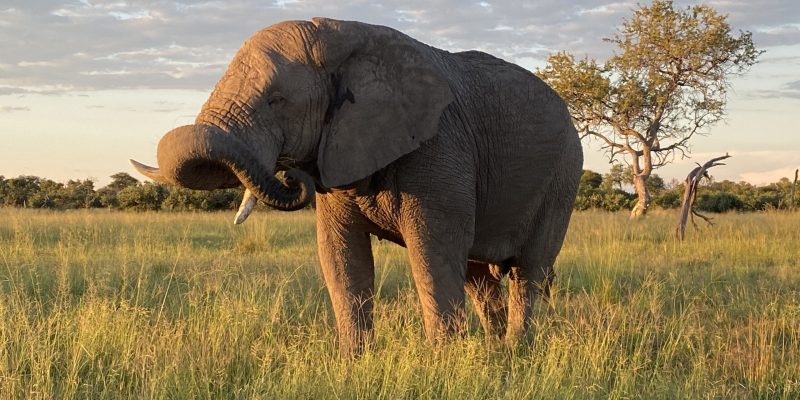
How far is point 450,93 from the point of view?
4793 mm

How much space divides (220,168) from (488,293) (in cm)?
295

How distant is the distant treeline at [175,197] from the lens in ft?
90.7

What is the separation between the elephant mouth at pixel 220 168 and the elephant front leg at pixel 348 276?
2.81 ft

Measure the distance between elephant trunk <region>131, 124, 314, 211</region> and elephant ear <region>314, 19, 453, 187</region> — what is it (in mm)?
256

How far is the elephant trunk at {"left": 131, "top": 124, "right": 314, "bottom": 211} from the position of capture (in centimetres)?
394

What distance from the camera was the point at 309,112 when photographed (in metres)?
4.41

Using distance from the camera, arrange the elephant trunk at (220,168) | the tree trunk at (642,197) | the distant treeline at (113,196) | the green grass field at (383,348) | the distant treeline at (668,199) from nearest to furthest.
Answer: the elephant trunk at (220,168) < the green grass field at (383,348) < the tree trunk at (642,197) < the distant treeline at (113,196) < the distant treeline at (668,199)

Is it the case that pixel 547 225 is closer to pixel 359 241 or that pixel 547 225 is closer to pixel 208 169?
pixel 359 241

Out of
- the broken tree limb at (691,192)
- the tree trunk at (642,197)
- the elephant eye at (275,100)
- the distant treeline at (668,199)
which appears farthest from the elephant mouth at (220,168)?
the distant treeline at (668,199)

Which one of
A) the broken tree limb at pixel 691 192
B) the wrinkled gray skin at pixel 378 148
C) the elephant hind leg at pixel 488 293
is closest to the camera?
the wrinkled gray skin at pixel 378 148

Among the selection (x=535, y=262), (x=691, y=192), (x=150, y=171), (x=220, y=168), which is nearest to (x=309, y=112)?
(x=220, y=168)

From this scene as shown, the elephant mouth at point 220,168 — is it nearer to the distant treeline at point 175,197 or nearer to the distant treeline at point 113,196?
the distant treeline at point 113,196

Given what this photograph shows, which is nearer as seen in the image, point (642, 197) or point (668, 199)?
point (642, 197)

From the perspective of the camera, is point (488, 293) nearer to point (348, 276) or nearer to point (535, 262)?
point (535, 262)
